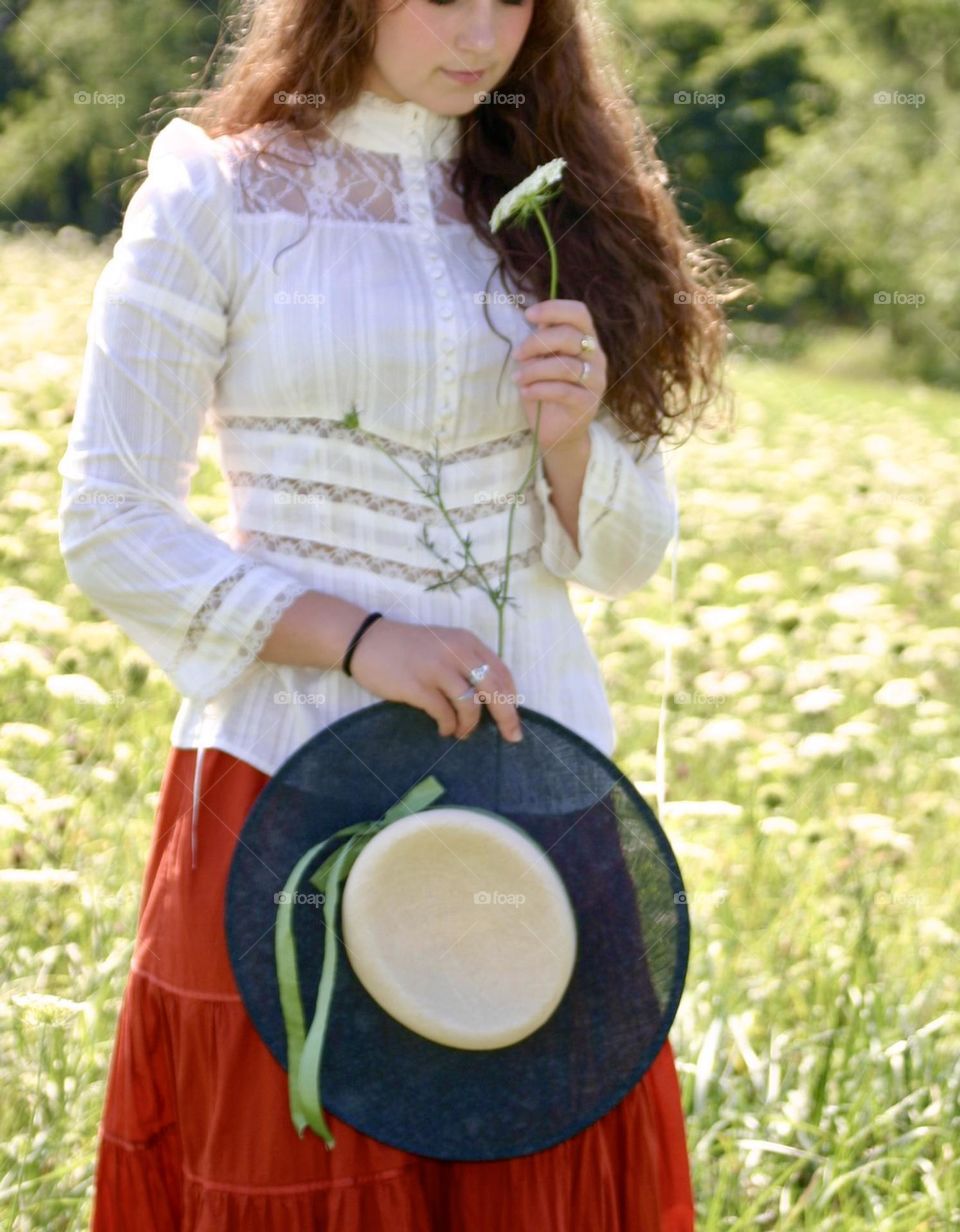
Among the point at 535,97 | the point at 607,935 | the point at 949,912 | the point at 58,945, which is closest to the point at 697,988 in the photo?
the point at 949,912

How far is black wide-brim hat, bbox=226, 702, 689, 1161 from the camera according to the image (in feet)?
4.19

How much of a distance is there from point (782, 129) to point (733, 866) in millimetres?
24707

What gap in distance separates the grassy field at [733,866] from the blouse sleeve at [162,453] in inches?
17.3

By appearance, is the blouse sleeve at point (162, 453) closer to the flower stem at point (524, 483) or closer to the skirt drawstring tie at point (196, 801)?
the skirt drawstring tie at point (196, 801)

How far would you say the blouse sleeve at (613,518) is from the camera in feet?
4.81

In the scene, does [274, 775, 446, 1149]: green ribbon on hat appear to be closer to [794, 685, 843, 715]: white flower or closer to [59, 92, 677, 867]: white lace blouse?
[59, 92, 677, 867]: white lace blouse

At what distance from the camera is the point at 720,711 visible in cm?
355

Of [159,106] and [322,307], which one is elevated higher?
[159,106]

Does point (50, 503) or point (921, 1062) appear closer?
point (921, 1062)

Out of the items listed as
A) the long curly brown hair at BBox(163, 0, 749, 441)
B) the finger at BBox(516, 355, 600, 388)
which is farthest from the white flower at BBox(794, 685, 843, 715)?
the finger at BBox(516, 355, 600, 388)

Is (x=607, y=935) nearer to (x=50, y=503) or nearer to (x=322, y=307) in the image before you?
(x=322, y=307)

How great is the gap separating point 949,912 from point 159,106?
1817 mm

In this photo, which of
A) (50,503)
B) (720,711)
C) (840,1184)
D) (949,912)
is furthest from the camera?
(720,711)

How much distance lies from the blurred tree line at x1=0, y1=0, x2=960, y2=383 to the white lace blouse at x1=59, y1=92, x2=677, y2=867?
13233 millimetres
